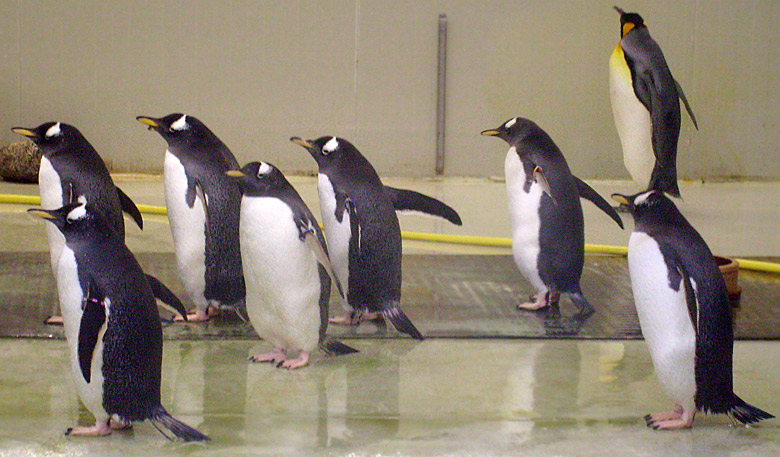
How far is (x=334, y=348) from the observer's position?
3.44 metres

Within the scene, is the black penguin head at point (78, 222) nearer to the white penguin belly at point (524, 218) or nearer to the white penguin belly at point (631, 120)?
the white penguin belly at point (524, 218)

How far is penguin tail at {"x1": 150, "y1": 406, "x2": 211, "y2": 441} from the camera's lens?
101 inches

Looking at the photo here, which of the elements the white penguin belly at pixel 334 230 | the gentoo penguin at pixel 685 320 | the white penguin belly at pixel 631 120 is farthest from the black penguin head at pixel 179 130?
the white penguin belly at pixel 631 120

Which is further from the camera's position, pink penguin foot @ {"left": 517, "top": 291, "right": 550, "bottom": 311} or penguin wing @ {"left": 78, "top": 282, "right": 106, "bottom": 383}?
pink penguin foot @ {"left": 517, "top": 291, "right": 550, "bottom": 311}

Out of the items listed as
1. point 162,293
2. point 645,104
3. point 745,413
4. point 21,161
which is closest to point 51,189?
point 162,293

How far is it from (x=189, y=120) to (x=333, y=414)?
138 centimetres

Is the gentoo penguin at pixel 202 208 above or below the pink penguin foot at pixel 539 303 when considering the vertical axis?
above

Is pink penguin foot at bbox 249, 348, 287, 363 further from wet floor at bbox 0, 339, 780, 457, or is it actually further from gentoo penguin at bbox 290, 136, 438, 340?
gentoo penguin at bbox 290, 136, 438, 340

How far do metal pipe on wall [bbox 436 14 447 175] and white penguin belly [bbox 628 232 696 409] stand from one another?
5589 mm

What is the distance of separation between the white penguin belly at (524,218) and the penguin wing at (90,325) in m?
1.91

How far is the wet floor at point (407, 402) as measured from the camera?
2605 mm

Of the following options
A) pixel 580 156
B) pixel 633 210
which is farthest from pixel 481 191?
pixel 633 210

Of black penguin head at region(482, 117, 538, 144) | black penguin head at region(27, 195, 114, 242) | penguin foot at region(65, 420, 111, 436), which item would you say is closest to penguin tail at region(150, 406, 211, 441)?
penguin foot at region(65, 420, 111, 436)

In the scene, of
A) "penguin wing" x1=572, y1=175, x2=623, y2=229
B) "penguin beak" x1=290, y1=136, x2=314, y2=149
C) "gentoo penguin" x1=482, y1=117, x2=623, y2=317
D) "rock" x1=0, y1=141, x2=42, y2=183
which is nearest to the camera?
"penguin beak" x1=290, y1=136, x2=314, y2=149
